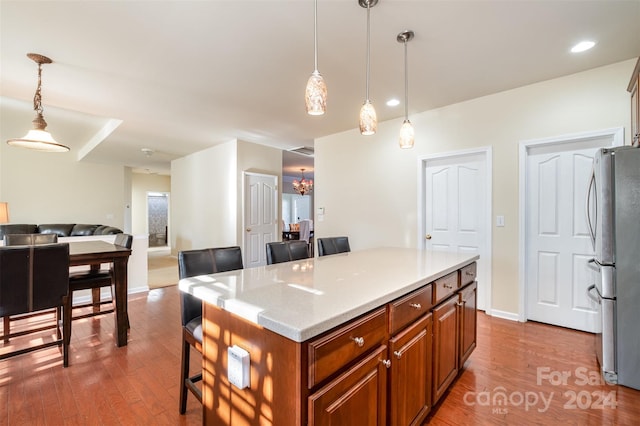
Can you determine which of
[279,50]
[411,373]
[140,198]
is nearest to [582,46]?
[279,50]

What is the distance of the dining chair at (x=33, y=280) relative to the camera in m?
1.97

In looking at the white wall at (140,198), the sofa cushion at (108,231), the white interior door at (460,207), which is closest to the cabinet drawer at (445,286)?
the white interior door at (460,207)

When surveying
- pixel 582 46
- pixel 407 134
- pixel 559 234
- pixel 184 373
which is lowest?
pixel 184 373

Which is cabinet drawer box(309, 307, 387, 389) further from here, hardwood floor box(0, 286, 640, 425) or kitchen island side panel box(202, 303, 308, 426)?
hardwood floor box(0, 286, 640, 425)

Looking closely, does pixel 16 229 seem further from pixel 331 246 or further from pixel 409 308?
pixel 409 308

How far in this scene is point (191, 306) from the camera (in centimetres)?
168

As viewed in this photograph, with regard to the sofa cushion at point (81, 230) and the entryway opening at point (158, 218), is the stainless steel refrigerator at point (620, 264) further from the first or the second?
the entryway opening at point (158, 218)

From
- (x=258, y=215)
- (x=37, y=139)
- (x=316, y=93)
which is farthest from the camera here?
(x=258, y=215)

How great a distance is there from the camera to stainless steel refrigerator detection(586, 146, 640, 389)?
1.91m

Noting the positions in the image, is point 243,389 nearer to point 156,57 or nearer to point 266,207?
point 156,57

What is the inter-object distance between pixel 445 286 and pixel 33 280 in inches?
113

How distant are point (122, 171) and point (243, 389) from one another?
8834 mm

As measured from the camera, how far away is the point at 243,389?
1038 mm

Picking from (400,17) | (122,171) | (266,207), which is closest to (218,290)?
(400,17)
